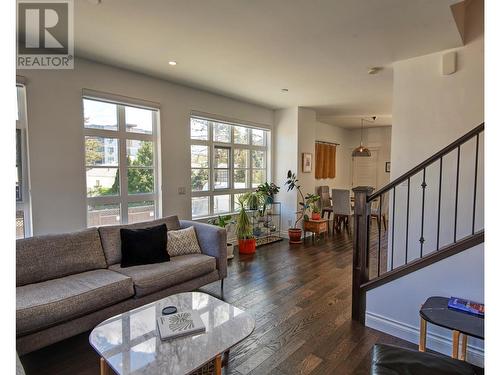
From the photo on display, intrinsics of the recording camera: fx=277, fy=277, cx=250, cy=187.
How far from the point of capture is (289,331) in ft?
7.87

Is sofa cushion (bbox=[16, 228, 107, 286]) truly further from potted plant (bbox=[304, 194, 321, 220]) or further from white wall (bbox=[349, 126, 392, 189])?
white wall (bbox=[349, 126, 392, 189])

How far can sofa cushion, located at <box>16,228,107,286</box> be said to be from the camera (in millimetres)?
2330

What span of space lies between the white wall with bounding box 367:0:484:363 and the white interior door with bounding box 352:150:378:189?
5.22 metres

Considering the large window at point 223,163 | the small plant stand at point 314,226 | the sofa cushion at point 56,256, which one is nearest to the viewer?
the sofa cushion at point 56,256

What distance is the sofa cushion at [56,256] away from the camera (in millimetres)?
2330

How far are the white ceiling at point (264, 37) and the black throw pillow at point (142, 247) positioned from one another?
1.95m

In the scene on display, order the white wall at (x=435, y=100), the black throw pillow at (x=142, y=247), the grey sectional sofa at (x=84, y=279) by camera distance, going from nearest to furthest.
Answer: the grey sectional sofa at (x=84, y=279) < the white wall at (x=435, y=100) < the black throw pillow at (x=142, y=247)

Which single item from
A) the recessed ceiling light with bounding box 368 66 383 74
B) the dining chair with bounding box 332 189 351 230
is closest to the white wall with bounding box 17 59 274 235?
the recessed ceiling light with bounding box 368 66 383 74

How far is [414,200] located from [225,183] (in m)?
3.08

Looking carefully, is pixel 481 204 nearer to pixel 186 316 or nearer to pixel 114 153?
pixel 186 316

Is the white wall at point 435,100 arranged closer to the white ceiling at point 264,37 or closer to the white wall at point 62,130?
the white ceiling at point 264,37

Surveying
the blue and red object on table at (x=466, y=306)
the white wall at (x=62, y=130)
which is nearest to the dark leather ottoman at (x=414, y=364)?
the blue and red object on table at (x=466, y=306)

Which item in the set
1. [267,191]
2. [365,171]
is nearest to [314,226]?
[267,191]

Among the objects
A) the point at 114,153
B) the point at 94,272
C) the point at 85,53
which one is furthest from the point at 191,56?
the point at 94,272
